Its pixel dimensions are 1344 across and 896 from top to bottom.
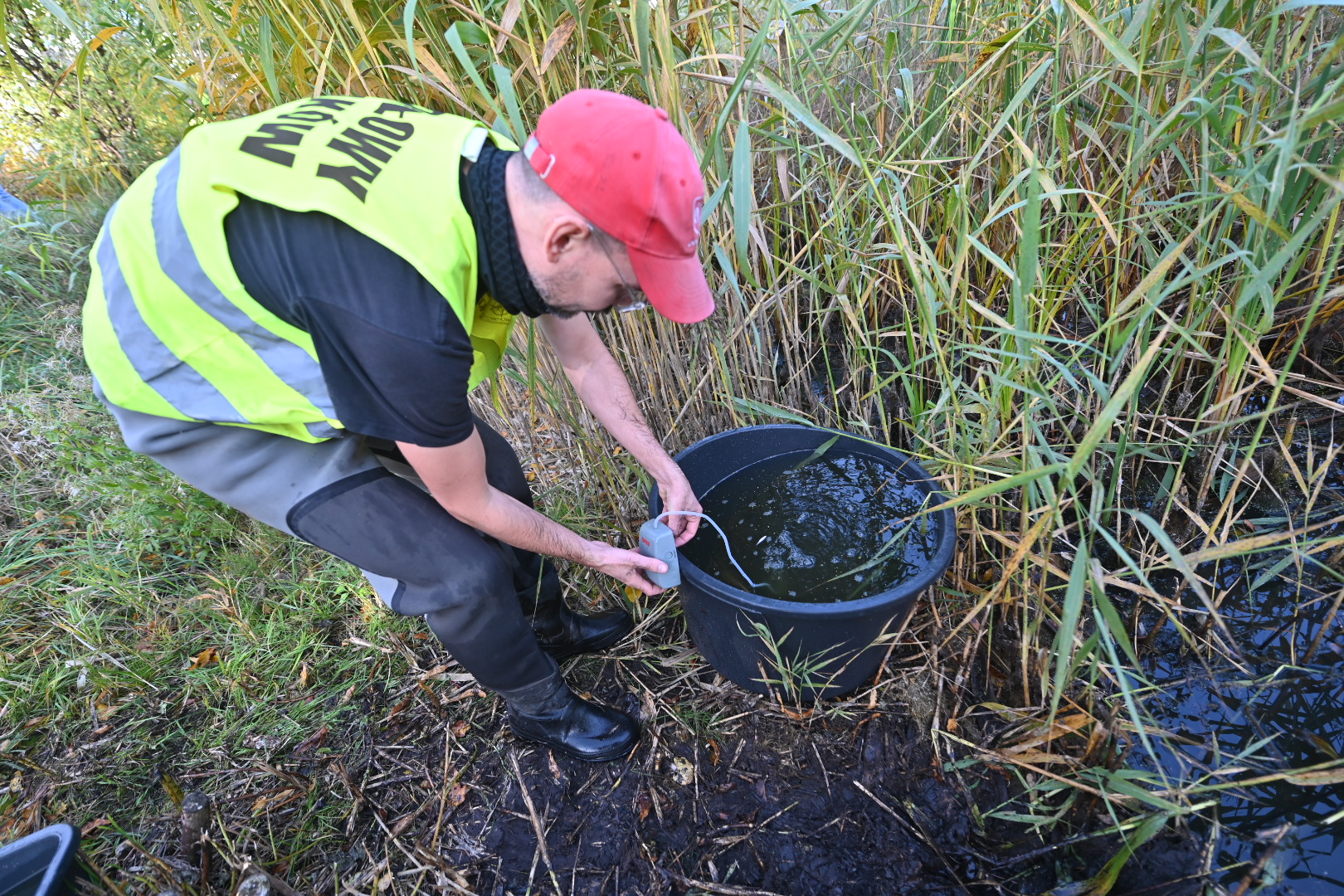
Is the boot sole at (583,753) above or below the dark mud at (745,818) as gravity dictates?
above

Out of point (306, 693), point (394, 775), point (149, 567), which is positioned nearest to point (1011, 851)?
point (394, 775)

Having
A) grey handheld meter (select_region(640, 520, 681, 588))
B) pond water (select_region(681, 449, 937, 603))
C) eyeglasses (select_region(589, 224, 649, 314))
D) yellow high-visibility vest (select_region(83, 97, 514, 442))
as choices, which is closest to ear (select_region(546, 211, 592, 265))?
eyeglasses (select_region(589, 224, 649, 314))

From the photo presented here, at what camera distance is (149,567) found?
1.97 metres

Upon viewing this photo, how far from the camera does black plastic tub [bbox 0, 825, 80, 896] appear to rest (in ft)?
3.43

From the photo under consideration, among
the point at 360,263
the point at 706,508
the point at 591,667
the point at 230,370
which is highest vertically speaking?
the point at 360,263

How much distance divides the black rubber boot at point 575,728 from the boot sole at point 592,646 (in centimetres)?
20

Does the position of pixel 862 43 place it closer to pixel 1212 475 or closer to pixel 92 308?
pixel 1212 475

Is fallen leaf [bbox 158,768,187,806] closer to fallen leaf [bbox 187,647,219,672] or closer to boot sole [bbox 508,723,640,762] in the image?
fallen leaf [bbox 187,647,219,672]

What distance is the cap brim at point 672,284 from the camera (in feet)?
3.06

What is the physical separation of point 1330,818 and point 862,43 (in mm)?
1820

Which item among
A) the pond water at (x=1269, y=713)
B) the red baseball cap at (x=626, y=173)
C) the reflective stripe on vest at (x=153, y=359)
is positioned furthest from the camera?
the pond water at (x=1269, y=713)

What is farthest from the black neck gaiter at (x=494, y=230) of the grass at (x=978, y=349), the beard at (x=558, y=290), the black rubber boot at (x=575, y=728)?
the black rubber boot at (x=575, y=728)

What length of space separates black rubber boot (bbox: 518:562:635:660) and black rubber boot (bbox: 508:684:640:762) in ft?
0.58

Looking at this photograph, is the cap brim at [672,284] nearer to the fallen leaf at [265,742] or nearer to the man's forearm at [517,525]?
the man's forearm at [517,525]
